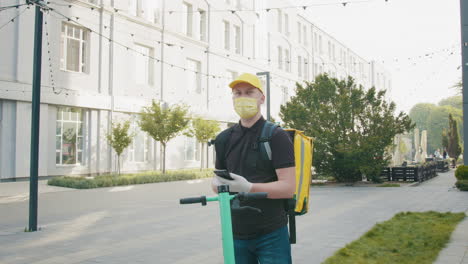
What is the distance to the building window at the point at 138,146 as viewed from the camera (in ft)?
84.6

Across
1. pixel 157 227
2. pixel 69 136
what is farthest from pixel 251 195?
pixel 69 136

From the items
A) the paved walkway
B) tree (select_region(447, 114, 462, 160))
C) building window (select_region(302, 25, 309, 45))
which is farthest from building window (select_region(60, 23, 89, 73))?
building window (select_region(302, 25, 309, 45))

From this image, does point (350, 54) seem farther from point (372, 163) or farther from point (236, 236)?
point (236, 236)

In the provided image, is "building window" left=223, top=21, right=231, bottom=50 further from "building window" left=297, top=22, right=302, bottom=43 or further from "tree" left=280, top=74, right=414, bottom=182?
"tree" left=280, top=74, right=414, bottom=182

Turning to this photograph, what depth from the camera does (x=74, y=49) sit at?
895 inches

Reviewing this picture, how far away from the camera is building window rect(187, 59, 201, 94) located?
31047mm

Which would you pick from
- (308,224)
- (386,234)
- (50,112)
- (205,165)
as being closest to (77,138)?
(50,112)

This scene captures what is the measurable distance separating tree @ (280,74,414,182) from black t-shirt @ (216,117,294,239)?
15.8 m

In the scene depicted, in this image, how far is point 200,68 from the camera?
32062 millimetres

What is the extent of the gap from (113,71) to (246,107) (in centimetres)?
2290

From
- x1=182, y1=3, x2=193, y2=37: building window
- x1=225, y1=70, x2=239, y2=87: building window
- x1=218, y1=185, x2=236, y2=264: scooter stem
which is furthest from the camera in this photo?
x1=225, y1=70, x2=239, y2=87: building window

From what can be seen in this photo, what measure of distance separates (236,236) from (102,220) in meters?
7.69

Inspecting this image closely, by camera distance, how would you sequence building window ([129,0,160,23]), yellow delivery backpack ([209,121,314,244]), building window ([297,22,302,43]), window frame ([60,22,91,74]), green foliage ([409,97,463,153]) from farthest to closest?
1. green foliage ([409,97,463,153])
2. building window ([297,22,302,43])
3. building window ([129,0,160,23])
4. window frame ([60,22,91,74])
5. yellow delivery backpack ([209,121,314,244])

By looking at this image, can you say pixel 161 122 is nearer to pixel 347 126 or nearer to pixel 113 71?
pixel 113 71
